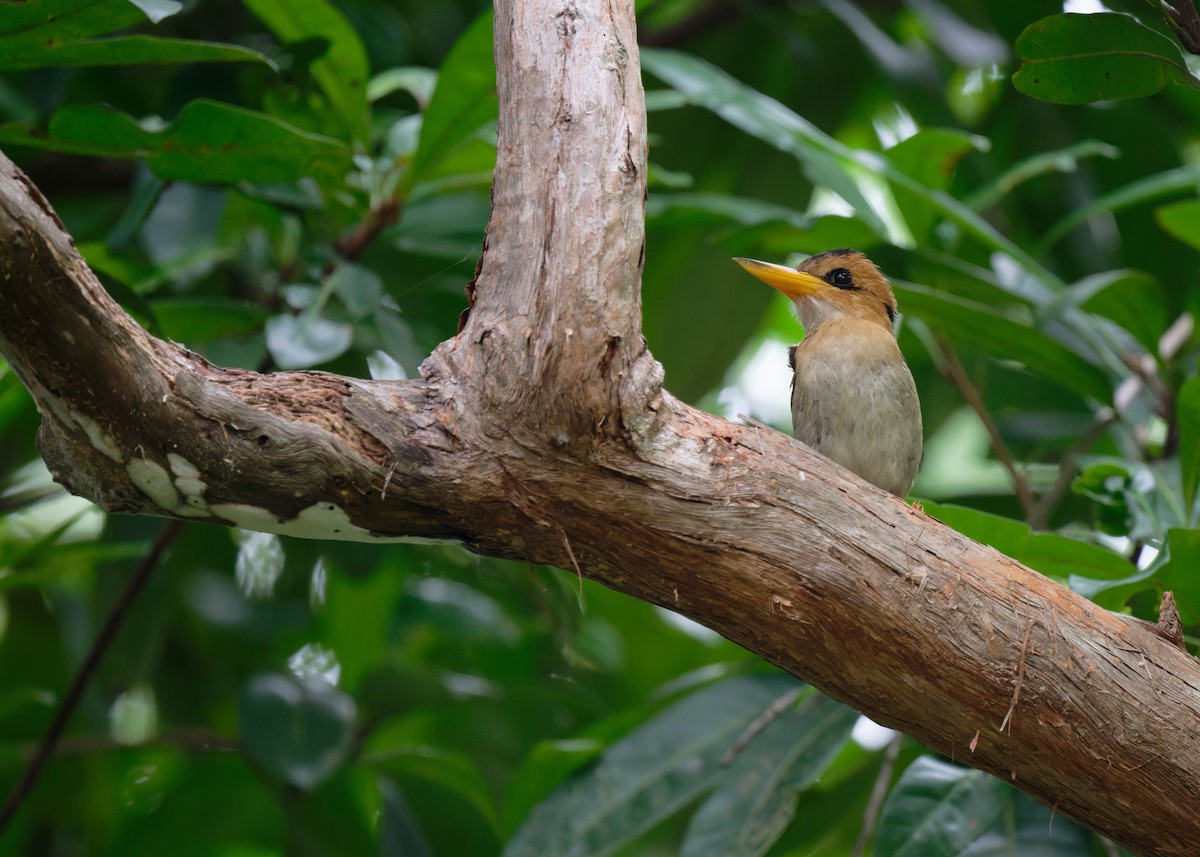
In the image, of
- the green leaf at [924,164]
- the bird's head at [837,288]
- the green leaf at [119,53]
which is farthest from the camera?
the green leaf at [924,164]

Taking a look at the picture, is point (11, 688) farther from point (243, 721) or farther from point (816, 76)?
point (816, 76)

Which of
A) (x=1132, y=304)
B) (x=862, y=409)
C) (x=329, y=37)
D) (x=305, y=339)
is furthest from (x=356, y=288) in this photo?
(x=1132, y=304)

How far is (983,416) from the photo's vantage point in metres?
3.58

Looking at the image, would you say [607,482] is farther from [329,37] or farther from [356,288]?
[329,37]

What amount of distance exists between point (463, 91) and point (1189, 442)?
1960 mm

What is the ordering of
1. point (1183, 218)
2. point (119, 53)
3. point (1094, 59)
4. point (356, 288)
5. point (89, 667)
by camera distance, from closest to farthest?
point (1094, 59)
point (119, 53)
point (356, 288)
point (89, 667)
point (1183, 218)

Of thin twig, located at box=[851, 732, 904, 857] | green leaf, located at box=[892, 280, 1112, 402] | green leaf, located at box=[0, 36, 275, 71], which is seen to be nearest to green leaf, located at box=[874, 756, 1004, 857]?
thin twig, located at box=[851, 732, 904, 857]

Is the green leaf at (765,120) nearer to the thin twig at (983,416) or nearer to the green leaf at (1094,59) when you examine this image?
the thin twig at (983,416)

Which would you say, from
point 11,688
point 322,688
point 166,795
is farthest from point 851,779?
point 11,688

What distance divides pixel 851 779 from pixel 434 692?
1228 millimetres

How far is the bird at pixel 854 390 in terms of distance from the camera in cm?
297

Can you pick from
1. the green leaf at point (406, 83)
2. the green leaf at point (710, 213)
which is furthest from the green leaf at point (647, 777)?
the green leaf at point (406, 83)

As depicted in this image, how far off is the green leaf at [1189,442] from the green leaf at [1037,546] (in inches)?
15.2

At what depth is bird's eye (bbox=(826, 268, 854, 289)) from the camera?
3.41 metres
